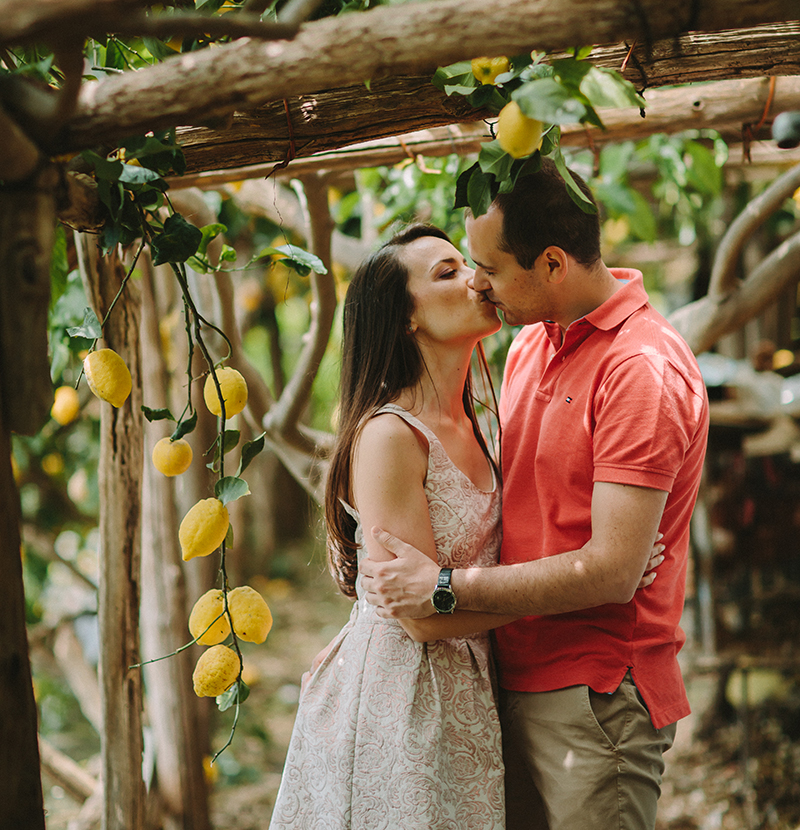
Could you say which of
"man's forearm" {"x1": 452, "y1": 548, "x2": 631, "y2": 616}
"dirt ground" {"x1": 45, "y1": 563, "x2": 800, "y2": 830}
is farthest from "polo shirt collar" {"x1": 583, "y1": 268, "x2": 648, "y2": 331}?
"dirt ground" {"x1": 45, "y1": 563, "x2": 800, "y2": 830}

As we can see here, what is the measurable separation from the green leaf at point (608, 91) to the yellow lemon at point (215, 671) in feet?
3.05

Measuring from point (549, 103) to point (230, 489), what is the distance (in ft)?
2.22

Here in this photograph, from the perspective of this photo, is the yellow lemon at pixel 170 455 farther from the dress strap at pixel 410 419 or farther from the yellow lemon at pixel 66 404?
the yellow lemon at pixel 66 404

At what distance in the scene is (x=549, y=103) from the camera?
780mm

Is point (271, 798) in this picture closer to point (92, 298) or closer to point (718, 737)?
point (718, 737)

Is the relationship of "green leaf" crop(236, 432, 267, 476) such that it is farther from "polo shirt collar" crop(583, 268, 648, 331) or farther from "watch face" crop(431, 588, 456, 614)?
"polo shirt collar" crop(583, 268, 648, 331)

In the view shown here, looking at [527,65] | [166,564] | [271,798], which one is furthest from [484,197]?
[271,798]

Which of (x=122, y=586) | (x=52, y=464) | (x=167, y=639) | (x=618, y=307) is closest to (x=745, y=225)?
(x=618, y=307)

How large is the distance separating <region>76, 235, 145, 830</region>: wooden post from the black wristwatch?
800 mm

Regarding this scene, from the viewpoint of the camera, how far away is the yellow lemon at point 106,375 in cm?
109

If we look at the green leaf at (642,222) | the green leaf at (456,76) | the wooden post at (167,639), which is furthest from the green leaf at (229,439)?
the green leaf at (642,222)

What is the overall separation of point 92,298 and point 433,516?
31.1 inches

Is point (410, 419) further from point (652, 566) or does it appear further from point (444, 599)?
point (652, 566)

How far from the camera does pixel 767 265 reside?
6.51 ft
